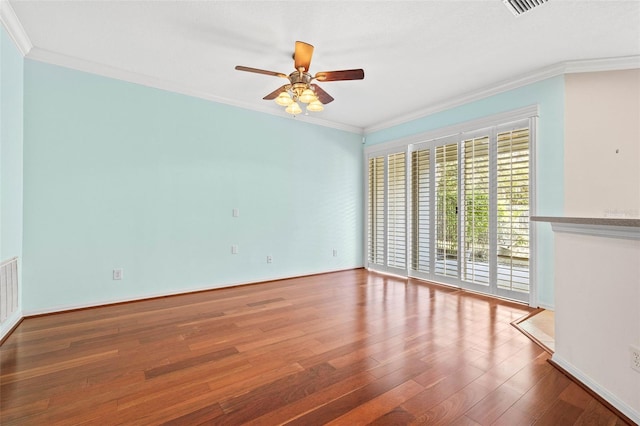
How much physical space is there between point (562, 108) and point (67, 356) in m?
5.37

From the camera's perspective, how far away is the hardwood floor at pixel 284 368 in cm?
165

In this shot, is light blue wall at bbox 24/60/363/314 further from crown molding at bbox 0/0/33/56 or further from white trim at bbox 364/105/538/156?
white trim at bbox 364/105/538/156

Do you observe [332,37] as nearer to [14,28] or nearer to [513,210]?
[14,28]

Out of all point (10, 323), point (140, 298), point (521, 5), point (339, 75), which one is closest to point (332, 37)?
point (339, 75)

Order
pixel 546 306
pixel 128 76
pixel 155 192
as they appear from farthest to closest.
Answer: pixel 155 192
pixel 128 76
pixel 546 306

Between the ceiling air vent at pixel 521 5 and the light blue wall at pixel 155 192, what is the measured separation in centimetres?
338

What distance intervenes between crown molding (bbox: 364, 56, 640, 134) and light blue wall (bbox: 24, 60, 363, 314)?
6.96 feet

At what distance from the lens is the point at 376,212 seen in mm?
5727

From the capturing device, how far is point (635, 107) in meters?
3.07

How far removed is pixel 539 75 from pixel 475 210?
1.76 m

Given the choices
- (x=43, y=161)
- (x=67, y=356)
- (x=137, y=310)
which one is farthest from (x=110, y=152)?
(x=67, y=356)

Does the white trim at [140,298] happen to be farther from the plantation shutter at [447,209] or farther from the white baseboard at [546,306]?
the white baseboard at [546,306]

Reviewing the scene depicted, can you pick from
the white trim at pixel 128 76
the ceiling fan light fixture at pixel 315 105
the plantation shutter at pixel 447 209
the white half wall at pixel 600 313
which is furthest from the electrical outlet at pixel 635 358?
the white trim at pixel 128 76

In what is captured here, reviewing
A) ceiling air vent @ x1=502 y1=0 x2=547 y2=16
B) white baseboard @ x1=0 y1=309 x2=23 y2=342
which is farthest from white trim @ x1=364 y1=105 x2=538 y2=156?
white baseboard @ x1=0 y1=309 x2=23 y2=342
